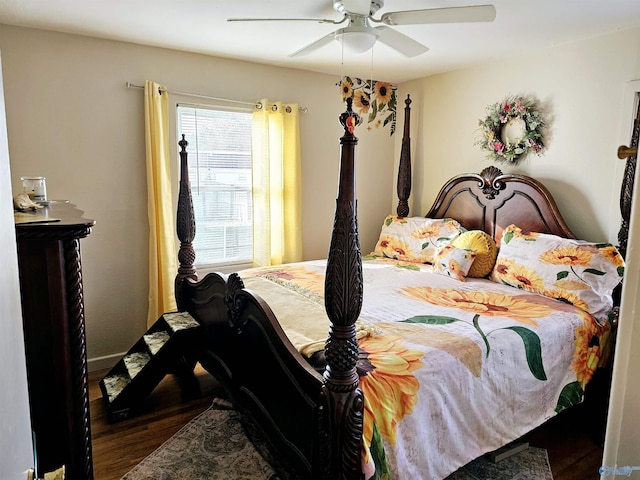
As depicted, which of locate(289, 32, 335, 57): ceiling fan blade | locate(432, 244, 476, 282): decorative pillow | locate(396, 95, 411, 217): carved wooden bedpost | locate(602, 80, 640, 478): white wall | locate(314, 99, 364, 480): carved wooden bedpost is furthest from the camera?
locate(396, 95, 411, 217): carved wooden bedpost

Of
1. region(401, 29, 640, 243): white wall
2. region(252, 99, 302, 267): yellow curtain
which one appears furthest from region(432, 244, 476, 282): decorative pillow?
region(252, 99, 302, 267): yellow curtain

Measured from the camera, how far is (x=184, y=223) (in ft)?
10.1

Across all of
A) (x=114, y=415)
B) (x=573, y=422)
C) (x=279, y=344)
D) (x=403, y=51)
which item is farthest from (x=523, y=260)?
(x=114, y=415)

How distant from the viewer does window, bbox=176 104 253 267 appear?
357 centimetres

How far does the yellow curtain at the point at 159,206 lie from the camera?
10.7 feet

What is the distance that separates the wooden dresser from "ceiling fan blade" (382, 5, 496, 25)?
1.70 metres

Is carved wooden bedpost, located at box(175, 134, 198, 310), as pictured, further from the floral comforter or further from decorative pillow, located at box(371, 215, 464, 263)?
decorative pillow, located at box(371, 215, 464, 263)

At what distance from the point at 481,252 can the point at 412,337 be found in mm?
1450

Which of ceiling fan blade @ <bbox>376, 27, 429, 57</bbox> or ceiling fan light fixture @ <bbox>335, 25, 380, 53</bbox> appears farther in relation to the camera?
ceiling fan blade @ <bbox>376, 27, 429, 57</bbox>

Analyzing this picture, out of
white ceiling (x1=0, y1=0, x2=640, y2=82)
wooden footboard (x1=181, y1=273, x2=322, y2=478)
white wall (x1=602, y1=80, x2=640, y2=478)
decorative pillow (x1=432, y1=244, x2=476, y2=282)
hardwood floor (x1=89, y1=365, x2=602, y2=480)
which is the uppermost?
white ceiling (x1=0, y1=0, x2=640, y2=82)

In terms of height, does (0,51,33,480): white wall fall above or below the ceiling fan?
below

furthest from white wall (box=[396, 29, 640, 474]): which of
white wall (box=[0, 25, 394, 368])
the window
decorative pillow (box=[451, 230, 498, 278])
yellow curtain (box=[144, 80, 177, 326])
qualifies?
yellow curtain (box=[144, 80, 177, 326])

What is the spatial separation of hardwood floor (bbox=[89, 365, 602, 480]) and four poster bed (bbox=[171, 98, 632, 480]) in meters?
0.29

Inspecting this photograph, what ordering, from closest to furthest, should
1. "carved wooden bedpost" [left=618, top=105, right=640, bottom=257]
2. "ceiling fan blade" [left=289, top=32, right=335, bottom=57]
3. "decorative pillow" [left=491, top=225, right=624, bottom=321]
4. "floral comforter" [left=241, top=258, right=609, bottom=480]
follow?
1. "floral comforter" [left=241, top=258, right=609, bottom=480]
2. "ceiling fan blade" [left=289, top=32, right=335, bottom=57]
3. "decorative pillow" [left=491, top=225, right=624, bottom=321]
4. "carved wooden bedpost" [left=618, top=105, right=640, bottom=257]
